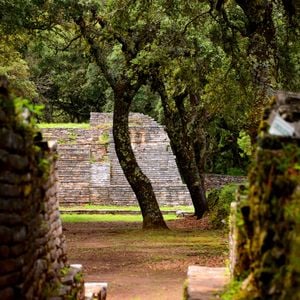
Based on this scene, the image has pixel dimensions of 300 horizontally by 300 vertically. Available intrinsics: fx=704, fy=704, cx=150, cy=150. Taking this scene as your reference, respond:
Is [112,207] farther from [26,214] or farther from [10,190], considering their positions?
[10,190]

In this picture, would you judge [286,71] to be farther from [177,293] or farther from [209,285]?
[209,285]

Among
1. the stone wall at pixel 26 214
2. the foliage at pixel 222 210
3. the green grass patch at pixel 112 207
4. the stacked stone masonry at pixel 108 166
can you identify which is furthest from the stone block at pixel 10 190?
the stacked stone masonry at pixel 108 166

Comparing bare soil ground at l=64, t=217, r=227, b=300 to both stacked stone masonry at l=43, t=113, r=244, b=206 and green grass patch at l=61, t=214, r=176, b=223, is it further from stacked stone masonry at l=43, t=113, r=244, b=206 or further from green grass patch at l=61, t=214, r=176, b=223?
stacked stone masonry at l=43, t=113, r=244, b=206

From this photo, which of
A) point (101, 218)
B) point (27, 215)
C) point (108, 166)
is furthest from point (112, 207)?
point (27, 215)

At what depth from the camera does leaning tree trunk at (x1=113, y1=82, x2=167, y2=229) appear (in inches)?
763

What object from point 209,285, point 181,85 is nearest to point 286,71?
point 181,85

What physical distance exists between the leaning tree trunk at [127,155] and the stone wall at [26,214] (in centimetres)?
1217

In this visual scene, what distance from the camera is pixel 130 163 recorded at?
19.5 m

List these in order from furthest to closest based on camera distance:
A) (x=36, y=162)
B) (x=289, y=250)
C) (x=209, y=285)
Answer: (x=209, y=285) < (x=36, y=162) < (x=289, y=250)

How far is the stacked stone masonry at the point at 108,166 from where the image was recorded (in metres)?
30.4

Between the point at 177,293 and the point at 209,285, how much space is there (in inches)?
114

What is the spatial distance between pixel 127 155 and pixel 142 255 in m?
5.90

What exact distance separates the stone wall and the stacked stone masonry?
2317 cm

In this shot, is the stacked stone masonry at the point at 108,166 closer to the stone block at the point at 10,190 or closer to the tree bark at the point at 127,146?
the tree bark at the point at 127,146
